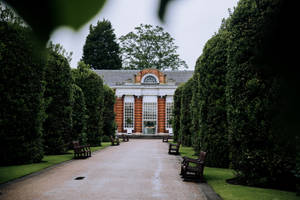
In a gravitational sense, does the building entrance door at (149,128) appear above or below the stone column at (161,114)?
below

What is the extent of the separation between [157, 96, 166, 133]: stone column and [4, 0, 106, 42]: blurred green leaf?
39034mm

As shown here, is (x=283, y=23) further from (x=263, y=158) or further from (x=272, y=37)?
(x=263, y=158)

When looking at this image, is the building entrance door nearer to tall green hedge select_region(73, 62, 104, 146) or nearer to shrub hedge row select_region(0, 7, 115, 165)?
tall green hedge select_region(73, 62, 104, 146)

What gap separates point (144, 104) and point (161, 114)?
2966 mm

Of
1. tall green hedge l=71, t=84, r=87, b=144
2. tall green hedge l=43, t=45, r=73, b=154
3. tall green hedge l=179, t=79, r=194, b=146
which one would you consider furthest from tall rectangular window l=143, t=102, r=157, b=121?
tall green hedge l=43, t=45, r=73, b=154

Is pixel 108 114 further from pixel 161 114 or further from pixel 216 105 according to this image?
pixel 216 105

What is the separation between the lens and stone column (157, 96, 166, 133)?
39.3m

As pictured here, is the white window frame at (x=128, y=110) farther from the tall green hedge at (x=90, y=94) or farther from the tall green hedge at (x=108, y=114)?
the tall green hedge at (x=90, y=94)

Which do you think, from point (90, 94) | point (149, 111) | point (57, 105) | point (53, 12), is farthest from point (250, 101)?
point (149, 111)

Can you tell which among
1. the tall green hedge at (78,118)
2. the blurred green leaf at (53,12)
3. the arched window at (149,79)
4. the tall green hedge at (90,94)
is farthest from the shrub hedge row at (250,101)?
the arched window at (149,79)

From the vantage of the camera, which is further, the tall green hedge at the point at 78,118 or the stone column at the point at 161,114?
the stone column at the point at 161,114

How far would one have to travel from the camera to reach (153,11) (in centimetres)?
56

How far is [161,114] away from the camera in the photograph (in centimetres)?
3978

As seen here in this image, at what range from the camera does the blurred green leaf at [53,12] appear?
500 millimetres
